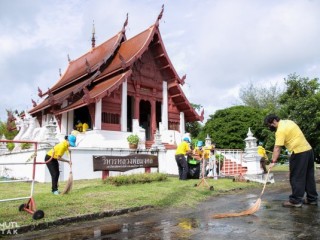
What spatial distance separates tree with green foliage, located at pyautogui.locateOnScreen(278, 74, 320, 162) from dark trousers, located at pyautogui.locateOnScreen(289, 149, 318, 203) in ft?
28.2

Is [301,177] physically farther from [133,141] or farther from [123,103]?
[123,103]

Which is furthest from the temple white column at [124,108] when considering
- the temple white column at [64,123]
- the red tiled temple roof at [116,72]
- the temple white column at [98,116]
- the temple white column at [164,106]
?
the temple white column at [64,123]

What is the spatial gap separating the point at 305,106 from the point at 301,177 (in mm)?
9425

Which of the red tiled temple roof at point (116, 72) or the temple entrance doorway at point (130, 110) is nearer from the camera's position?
the red tiled temple roof at point (116, 72)

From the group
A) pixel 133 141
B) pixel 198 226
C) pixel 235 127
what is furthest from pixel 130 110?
pixel 198 226

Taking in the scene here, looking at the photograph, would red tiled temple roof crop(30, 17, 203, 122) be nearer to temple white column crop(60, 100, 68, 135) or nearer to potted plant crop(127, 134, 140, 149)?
temple white column crop(60, 100, 68, 135)

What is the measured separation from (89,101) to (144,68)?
5.25 m

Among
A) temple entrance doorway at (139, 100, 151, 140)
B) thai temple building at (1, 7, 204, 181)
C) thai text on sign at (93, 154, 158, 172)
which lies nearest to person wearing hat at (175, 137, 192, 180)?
thai text on sign at (93, 154, 158, 172)

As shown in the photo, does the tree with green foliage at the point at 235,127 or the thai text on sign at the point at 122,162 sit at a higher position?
the tree with green foliage at the point at 235,127

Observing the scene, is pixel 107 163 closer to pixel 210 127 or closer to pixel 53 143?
pixel 53 143

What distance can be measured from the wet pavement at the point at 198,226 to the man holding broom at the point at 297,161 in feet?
0.79

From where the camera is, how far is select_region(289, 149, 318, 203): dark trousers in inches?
227

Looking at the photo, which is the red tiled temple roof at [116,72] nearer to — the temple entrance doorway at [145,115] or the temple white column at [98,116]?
the temple white column at [98,116]

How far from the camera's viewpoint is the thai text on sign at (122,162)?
995 centimetres
